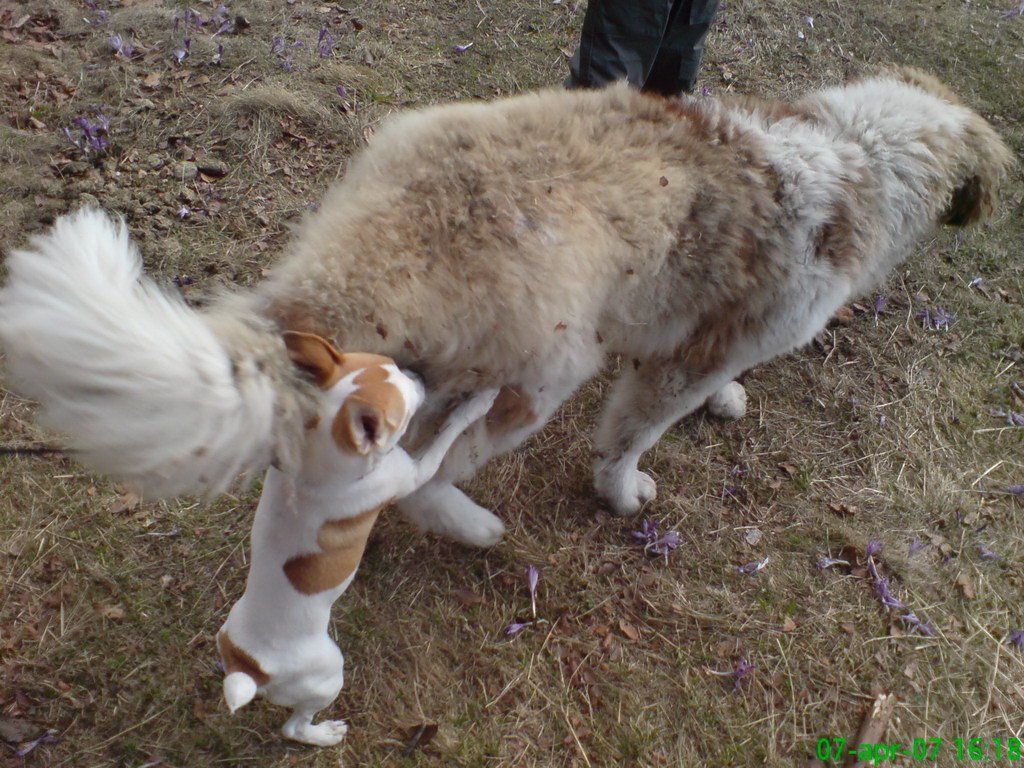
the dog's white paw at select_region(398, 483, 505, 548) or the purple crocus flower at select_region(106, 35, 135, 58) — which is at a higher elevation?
the purple crocus flower at select_region(106, 35, 135, 58)

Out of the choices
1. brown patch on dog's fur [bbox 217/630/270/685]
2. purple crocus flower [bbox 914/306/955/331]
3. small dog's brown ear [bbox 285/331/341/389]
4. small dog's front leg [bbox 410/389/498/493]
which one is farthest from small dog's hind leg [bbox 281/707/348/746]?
purple crocus flower [bbox 914/306/955/331]

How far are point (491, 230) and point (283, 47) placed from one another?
10.4 feet

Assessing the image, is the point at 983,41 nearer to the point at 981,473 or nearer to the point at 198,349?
the point at 981,473

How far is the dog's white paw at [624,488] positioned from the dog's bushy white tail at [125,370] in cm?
158

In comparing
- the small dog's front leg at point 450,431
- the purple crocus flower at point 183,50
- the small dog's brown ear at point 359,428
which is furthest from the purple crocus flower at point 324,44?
the small dog's brown ear at point 359,428

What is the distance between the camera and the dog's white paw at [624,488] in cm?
266

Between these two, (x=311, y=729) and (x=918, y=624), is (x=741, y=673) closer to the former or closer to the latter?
(x=918, y=624)

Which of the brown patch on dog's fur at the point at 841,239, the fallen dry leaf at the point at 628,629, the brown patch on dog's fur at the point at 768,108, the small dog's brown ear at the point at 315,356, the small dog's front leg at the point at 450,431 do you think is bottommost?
the fallen dry leaf at the point at 628,629

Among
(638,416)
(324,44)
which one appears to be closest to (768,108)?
(638,416)

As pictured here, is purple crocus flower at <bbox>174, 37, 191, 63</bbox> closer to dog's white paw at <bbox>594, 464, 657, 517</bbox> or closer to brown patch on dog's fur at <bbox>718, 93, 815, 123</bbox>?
brown patch on dog's fur at <bbox>718, 93, 815, 123</bbox>

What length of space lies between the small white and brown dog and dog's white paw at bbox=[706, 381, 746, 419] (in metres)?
1.48

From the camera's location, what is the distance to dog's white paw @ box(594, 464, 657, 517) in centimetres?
266
